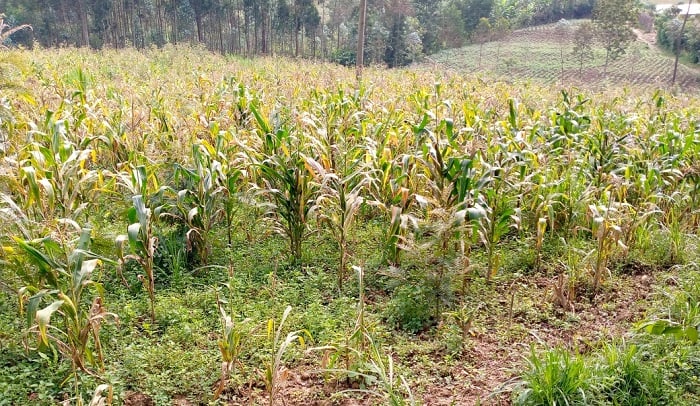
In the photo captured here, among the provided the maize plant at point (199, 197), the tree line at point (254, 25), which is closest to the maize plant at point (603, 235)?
the maize plant at point (199, 197)

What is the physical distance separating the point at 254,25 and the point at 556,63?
75.7 ft

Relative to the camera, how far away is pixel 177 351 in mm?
2672

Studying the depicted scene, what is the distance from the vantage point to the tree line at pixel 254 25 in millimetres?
32688

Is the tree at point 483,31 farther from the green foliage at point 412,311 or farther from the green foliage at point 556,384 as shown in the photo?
the green foliage at point 556,384

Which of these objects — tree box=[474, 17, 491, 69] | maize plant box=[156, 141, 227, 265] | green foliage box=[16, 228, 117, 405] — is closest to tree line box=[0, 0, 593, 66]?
tree box=[474, 17, 491, 69]

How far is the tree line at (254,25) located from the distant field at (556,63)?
8.87ft

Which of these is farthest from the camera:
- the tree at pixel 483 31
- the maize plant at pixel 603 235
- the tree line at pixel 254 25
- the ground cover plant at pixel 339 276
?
the tree at pixel 483 31

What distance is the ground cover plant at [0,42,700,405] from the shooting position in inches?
94.2

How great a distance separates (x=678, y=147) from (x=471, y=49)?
41.1 meters

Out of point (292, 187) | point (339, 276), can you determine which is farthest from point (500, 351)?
point (292, 187)

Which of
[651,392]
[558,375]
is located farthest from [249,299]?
[651,392]

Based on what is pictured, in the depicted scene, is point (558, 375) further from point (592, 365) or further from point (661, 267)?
point (661, 267)

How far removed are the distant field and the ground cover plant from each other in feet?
94.3

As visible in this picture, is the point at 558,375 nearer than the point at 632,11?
Yes
